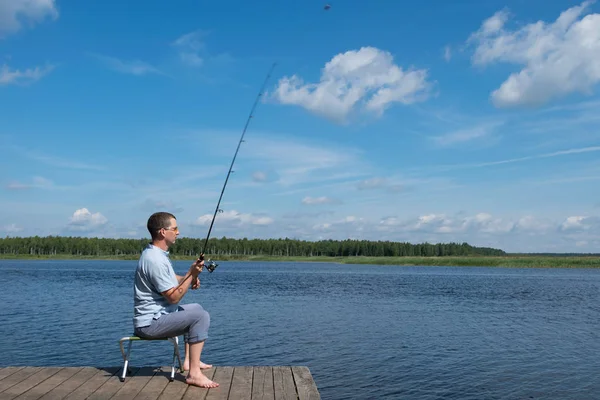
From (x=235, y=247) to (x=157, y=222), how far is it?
15023 cm

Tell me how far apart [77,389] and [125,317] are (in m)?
15.9

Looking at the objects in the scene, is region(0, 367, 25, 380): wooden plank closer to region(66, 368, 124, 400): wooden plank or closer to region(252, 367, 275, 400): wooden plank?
region(66, 368, 124, 400): wooden plank

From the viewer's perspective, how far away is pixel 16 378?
6535mm

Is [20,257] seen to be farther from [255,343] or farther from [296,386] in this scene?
[296,386]

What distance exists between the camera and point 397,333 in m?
19.0

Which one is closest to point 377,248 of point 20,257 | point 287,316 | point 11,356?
point 20,257

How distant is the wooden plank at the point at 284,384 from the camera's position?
5.86 metres

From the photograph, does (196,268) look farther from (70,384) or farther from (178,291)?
(70,384)

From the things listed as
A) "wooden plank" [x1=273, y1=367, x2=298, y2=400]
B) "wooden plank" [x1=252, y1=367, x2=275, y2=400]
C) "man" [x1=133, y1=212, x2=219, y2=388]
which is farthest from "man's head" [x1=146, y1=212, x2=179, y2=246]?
"wooden plank" [x1=273, y1=367, x2=298, y2=400]

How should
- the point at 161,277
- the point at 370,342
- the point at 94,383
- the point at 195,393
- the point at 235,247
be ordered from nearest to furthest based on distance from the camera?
the point at 195,393
the point at 161,277
the point at 94,383
the point at 370,342
the point at 235,247

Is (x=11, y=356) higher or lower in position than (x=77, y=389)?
lower

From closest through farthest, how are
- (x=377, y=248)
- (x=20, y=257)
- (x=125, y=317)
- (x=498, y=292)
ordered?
1. (x=125, y=317)
2. (x=498, y=292)
3. (x=20, y=257)
4. (x=377, y=248)

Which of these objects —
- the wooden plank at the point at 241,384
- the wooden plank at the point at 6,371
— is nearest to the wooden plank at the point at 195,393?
the wooden plank at the point at 241,384

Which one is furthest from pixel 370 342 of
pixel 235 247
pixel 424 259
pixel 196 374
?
pixel 235 247
